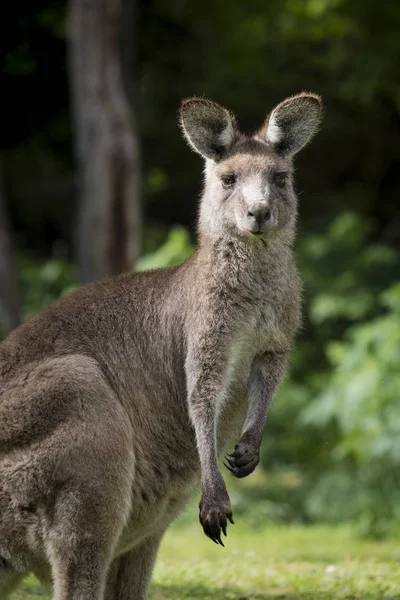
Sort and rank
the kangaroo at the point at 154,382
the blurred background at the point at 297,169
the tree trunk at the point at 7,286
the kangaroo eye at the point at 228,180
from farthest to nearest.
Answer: the tree trunk at the point at 7,286, the blurred background at the point at 297,169, the kangaroo eye at the point at 228,180, the kangaroo at the point at 154,382

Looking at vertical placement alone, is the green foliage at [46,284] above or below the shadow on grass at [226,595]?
A: above

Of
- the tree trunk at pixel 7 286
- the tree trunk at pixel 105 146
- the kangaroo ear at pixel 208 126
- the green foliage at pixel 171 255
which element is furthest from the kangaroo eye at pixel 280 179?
the tree trunk at pixel 7 286

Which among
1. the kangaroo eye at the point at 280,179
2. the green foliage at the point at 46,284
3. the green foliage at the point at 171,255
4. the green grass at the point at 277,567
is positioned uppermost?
the green foliage at the point at 46,284

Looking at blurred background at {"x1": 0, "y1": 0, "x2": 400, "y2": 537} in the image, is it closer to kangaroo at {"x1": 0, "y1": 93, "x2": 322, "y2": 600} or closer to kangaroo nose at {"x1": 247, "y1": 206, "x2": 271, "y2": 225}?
kangaroo at {"x1": 0, "y1": 93, "x2": 322, "y2": 600}

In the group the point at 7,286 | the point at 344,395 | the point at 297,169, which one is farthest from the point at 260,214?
the point at 7,286

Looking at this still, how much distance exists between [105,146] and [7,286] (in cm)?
222

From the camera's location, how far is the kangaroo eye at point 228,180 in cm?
568

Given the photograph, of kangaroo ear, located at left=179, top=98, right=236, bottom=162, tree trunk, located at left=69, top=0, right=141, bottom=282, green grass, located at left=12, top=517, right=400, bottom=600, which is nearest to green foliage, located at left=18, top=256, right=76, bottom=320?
tree trunk, located at left=69, top=0, right=141, bottom=282

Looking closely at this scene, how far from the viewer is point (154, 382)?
220 inches

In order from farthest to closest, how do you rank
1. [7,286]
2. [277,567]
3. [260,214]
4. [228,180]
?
1. [7,286]
2. [277,567]
3. [228,180]
4. [260,214]

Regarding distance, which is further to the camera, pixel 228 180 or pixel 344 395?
pixel 344 395

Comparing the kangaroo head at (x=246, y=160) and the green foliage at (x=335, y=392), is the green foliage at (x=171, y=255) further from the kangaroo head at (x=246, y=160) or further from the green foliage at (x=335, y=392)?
the kangaroo head at (x=246, y=160)

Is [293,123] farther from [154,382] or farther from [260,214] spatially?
[154,382]

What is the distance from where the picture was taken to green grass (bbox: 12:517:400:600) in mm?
6691
